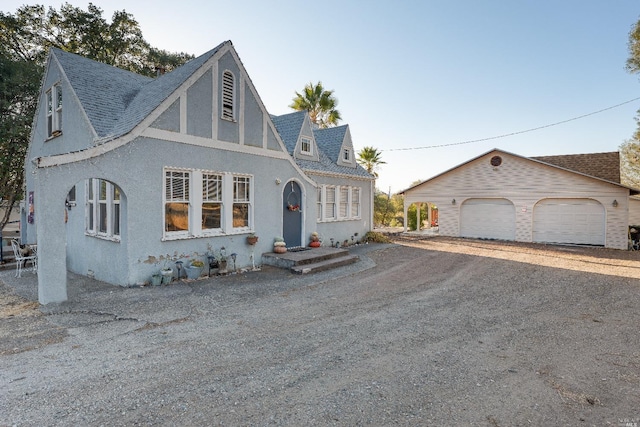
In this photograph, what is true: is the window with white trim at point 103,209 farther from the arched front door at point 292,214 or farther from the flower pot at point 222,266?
the arched front door at point 292,214

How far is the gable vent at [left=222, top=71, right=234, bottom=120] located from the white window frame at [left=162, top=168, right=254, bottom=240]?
1794 millimetres

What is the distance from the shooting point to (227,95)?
9281mm

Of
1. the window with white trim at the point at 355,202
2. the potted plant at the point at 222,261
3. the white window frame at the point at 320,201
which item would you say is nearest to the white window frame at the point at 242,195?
the potted plant at the point at 222,261

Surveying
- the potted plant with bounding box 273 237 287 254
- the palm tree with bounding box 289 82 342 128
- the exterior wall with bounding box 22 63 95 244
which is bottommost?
the potted plant with bounding box 273 237 287 254

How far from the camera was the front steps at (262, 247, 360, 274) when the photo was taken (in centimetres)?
962

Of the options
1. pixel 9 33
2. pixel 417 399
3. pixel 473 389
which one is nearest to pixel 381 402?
pixel 417 399

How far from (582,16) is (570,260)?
9794 millimetres

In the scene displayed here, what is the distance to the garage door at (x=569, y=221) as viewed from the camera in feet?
54.0

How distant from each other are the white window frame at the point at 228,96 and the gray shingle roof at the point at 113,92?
0.74 metres

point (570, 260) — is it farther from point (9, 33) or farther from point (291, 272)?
point (9, 33)

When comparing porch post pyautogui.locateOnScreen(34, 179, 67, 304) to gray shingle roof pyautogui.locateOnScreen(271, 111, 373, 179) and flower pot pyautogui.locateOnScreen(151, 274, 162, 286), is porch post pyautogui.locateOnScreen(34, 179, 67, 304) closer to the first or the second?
flower pot pyautogui.locateOnScreen(151, 274, 162, 286)

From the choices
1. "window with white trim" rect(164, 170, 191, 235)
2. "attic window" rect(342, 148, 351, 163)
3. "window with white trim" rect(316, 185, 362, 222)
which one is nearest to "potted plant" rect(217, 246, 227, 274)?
"window with white trim" rect(164, 170, 191, 235)

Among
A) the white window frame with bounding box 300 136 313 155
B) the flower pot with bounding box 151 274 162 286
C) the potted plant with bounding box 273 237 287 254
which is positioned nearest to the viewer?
the flower pot with bounding box 151 274 162 286

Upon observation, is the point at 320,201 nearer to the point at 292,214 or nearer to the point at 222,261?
the point at 292,214
